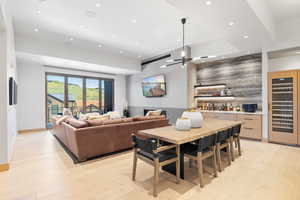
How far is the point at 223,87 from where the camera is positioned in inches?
234

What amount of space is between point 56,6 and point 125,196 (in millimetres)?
4144

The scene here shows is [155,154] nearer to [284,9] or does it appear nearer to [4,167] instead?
[4,167]

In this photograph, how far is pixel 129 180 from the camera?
8.18ft

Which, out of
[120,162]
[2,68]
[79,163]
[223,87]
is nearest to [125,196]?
[120,162]

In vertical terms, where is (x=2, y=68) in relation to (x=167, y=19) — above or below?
below

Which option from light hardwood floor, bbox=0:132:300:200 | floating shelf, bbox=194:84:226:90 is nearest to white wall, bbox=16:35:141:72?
floating shelf, bbox=194:84:226:90

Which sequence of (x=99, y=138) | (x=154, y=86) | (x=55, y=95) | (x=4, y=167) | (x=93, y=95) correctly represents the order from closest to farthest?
(x=4, y=167) < (x=99, y=138) < (x=55, y=95) < (x=154, y=86) < (x=93, y=95)

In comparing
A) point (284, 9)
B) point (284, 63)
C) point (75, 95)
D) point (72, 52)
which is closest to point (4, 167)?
point (72, 52)

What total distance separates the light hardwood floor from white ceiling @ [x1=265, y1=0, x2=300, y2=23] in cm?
351

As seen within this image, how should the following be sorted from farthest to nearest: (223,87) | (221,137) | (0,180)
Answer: (223,87), (221,137), (0,180)

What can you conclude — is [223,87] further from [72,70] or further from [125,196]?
[72,70]

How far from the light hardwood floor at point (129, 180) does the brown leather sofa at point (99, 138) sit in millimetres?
209

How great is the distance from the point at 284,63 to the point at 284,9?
1.76 metres

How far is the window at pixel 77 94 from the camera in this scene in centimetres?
721
